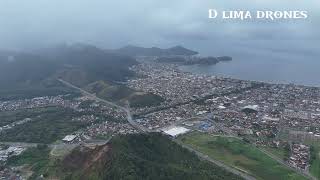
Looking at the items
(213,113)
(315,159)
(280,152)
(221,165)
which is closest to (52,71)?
(213,113)

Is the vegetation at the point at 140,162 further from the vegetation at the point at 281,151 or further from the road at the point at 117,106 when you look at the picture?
the road at the point at 117,106

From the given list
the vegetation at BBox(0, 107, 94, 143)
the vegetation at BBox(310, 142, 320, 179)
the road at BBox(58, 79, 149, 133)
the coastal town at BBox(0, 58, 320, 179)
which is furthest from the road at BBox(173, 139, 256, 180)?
the vegetation at BBox(0, 107, 94, 143)

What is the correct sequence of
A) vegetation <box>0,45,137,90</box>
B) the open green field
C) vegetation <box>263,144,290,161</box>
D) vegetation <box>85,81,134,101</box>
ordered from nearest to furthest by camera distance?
1. the open green field
2. vegetation <box>263,144,290,161</box>
3. vegetation <box>85,81,134,101</box>
4. vegetation <box>0,45,137,90</box>

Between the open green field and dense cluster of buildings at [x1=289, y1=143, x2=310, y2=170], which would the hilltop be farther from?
dense cluster of buildings at [x1=289, y1=143, x2=310, y2=170]

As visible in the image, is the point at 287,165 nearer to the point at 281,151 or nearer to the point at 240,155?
the point at 281,151

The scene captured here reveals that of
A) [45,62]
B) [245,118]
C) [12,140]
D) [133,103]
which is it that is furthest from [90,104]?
[45,62]

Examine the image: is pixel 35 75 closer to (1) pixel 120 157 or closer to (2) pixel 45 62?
(2) pixel 45 62

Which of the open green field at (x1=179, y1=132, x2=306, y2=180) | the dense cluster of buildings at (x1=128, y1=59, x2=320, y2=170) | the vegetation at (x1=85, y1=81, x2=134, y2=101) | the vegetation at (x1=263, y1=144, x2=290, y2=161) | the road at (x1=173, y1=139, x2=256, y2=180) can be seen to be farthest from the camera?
the vegetation at (x1=85, y1=81, x2=134, y2=101)
